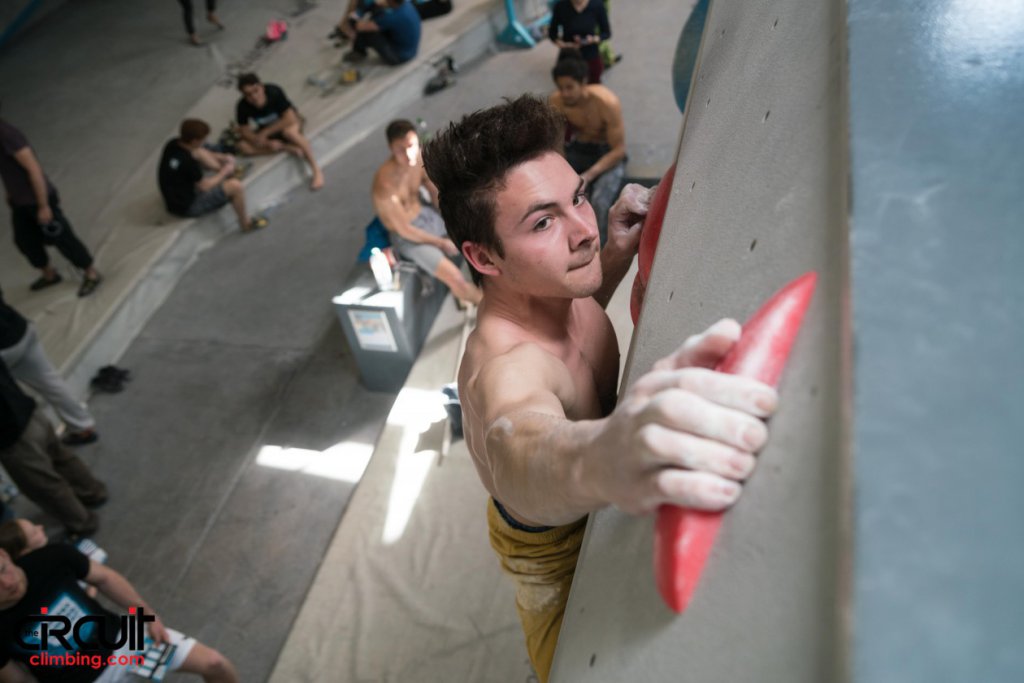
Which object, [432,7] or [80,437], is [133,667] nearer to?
[80,437]

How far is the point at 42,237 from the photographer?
5016 mm

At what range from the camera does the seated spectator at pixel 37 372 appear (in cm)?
352

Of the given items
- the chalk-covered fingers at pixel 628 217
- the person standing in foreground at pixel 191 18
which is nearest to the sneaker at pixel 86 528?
the chalk-covered fingers at pixel 628 217

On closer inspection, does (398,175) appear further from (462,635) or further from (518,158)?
(518,158)

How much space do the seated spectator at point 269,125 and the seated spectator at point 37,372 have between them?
9.43ft

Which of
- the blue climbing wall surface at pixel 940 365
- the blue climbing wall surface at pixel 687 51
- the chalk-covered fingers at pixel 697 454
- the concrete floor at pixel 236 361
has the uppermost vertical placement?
the blue climbing wall surface at pixel 940 365

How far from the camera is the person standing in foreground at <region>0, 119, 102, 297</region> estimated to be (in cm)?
457

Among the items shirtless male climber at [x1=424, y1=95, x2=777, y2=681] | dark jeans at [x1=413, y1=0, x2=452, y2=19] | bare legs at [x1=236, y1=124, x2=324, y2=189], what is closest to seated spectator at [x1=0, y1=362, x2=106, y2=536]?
shirtless male climber at [x1=424, y1=95, x2=777, y2=681]

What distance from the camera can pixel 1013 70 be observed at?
2.54 ft

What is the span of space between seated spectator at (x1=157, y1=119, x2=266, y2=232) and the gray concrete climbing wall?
5.28 meters

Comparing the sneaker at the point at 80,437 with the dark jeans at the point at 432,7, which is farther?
the dark jeans at the point at 432,7

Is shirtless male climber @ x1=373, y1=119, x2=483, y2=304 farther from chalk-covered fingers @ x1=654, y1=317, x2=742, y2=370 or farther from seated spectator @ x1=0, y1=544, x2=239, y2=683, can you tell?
chalk-covered fingers @ x1=654, y1=317, x2=742, y2=370

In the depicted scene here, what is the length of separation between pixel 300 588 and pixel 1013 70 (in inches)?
137

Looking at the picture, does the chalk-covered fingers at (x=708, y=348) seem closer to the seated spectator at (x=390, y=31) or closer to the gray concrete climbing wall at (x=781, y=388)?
the gray concrete climbing wall at (x=781, y=388)
